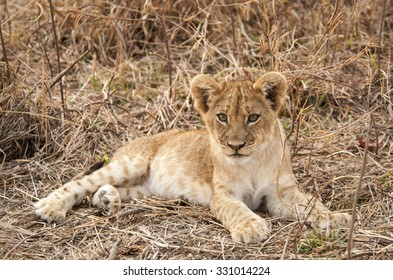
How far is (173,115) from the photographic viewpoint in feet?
24.7

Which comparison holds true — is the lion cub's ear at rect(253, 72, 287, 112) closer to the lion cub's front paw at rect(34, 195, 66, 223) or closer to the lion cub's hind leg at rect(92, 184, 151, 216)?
the lion cub's hind leg at rect(92, 184, 151, 216)

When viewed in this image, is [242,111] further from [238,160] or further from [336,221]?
[336,221]

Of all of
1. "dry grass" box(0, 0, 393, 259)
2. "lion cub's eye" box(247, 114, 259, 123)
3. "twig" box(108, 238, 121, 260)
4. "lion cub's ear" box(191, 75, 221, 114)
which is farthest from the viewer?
"lion cub's ear" box(191, 75, 221, 114)

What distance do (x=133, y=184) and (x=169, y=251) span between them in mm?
1513

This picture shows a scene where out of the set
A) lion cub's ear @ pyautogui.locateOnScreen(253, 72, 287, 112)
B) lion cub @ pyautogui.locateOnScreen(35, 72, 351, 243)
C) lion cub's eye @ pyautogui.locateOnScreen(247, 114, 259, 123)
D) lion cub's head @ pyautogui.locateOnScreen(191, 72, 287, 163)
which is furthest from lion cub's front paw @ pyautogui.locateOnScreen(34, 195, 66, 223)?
lion cub's ear @ pyautogui.locateOnScreen(253, 72, 287, 112)

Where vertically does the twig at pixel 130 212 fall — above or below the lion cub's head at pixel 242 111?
below

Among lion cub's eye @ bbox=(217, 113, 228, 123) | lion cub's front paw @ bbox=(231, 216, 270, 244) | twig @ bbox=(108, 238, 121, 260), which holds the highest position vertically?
lion cub's eye @ bbox=(217, 113, 228, 123)

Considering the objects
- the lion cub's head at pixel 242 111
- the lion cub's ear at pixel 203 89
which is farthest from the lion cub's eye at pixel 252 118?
the lion cub's ear at pixel 203 89

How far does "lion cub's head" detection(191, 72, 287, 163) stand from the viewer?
18.1 feet

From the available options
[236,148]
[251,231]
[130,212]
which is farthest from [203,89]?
[251,231]

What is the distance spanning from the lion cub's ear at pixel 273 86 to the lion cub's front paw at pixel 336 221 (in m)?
0.90

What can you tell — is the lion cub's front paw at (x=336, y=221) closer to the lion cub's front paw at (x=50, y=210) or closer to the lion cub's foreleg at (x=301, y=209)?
the lion cub's foreleg at (x=301, y=209)

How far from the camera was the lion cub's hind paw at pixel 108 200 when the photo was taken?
586 centimetres
